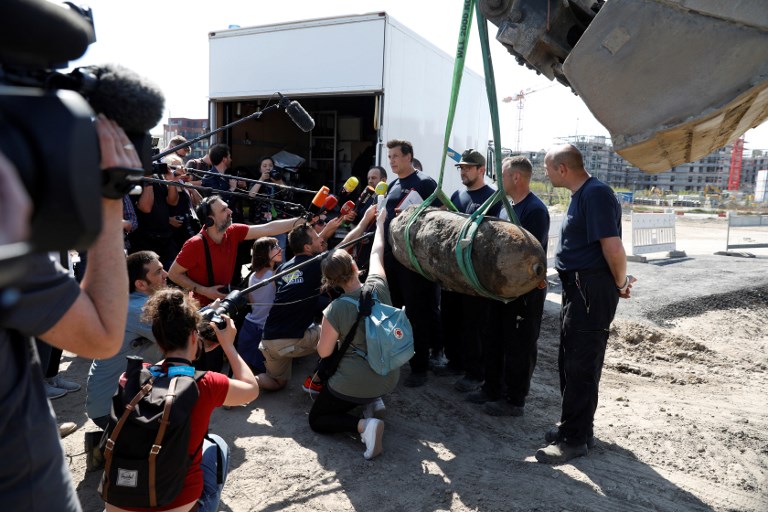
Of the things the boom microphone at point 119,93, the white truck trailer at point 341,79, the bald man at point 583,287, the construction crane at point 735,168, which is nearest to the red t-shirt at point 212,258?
the bald man at point 583,287

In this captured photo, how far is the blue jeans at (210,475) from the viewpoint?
2.67 m

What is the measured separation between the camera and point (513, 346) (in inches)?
170

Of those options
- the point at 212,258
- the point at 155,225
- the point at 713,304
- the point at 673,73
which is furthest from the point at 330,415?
the point at 713,304

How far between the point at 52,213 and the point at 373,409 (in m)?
3.56

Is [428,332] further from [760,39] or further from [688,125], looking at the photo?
[760,39]

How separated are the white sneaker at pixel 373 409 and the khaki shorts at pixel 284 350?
859 millimetres

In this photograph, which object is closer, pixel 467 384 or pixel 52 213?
pixel 52 213

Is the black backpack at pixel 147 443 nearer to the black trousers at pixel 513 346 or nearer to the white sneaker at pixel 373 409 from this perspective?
the white sneaker at pixel 373 409

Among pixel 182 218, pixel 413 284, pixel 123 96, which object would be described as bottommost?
pixel 413 284

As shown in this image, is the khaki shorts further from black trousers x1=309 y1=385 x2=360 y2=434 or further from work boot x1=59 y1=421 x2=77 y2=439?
work boot x1=59 y1=421 x2=77 y2=439

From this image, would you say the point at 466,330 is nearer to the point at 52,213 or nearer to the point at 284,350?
the point at 284,350

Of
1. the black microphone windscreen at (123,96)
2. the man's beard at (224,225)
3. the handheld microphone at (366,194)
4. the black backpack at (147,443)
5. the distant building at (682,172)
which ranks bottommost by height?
the black backpack at (147,443)

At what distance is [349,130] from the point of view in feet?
35.8

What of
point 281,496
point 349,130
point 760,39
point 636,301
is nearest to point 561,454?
point 281,496
